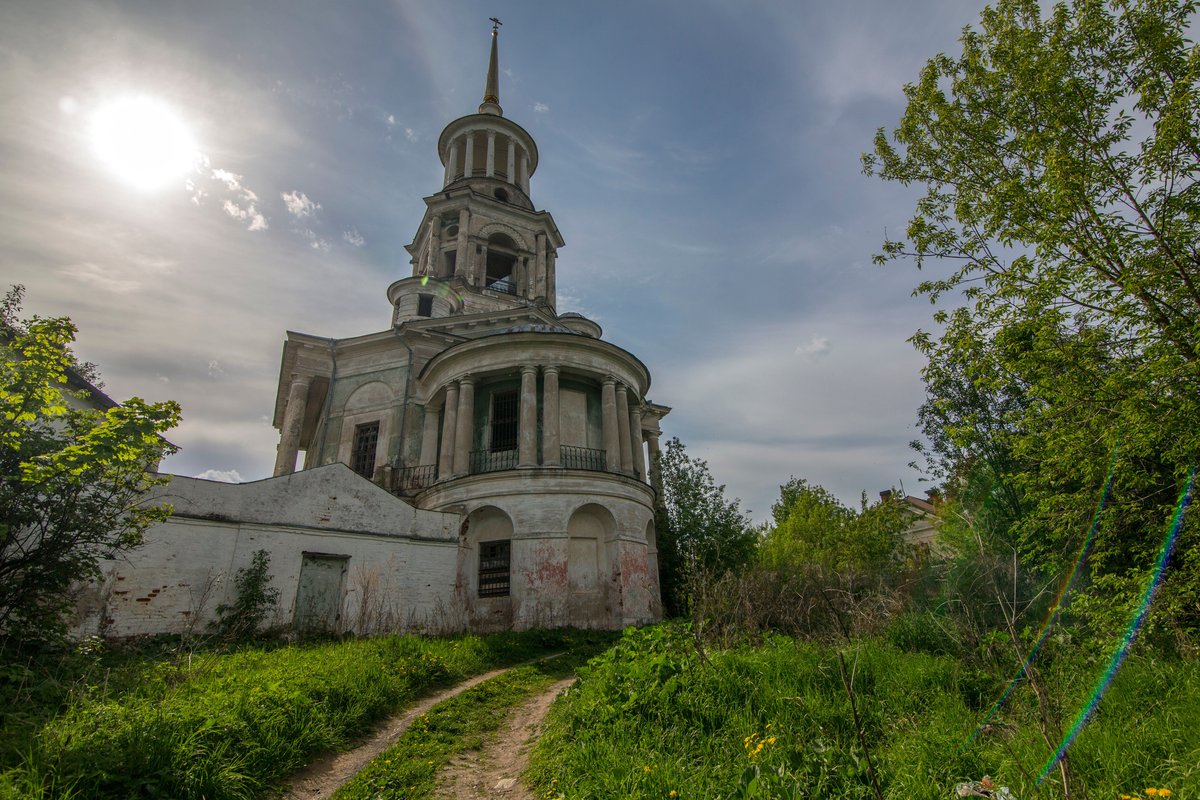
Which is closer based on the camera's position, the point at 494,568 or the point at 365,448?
the point at 494,568

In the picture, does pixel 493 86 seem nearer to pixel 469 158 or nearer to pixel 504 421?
pixel 469 158

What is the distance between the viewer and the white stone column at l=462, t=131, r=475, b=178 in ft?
96.4

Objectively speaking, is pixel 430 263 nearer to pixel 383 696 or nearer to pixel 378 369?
pixel 378 369

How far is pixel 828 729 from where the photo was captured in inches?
205

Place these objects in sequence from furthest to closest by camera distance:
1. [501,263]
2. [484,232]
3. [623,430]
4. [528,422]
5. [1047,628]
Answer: [501,263]
[484,232]
[623,430]
[528,422]
[1047,628]

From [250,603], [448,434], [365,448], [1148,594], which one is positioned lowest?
[1148,594]

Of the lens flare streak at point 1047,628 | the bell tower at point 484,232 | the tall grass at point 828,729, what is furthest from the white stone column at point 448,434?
the lens flare streak at point 1047,628

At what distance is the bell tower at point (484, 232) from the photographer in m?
25.8

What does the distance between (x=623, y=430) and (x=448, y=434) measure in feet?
17.9

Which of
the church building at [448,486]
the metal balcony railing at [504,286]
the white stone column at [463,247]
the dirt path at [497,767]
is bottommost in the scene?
the dirt path at [497,767]

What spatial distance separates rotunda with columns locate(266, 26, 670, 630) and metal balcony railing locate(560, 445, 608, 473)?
0.04m

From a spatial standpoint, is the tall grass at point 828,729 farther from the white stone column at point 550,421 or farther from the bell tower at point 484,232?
the bell tower at point 484,232

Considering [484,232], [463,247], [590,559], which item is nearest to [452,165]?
[484,232]

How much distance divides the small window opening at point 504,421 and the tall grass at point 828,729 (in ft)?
38.2
